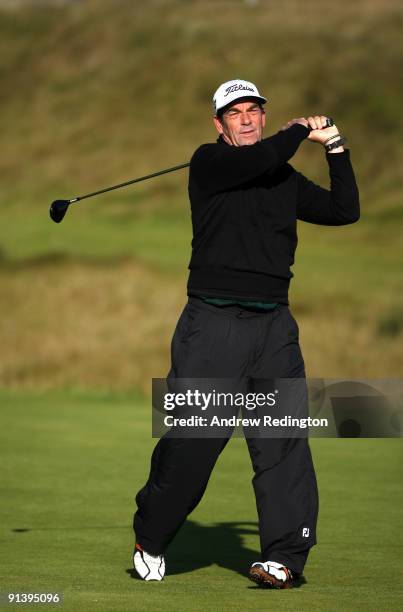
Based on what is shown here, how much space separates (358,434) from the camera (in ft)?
47.0

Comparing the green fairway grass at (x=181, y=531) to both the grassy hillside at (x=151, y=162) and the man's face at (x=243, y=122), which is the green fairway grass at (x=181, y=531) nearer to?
the man's face at (x=243, y=122)

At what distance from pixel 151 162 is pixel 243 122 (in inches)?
2816

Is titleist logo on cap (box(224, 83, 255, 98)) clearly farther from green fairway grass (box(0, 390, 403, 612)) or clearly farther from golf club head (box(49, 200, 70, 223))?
green fairway grass (box(0, 390, 403, 612))

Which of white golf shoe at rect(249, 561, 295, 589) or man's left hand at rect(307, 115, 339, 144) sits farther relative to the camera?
man's left hand at rect(307, 115, 339, 144)

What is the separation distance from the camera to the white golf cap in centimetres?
693

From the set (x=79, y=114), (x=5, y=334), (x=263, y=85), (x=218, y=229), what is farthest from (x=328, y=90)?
(x=218, y=229)

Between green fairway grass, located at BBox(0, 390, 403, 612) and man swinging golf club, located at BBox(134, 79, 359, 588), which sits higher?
man swinging golf club, located at BBox(134, 79, 359, 588)

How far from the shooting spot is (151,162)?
78188mm

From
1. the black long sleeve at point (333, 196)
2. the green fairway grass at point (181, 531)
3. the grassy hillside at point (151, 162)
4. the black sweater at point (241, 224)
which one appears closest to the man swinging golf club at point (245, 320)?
the black sweater at point (241, 224)

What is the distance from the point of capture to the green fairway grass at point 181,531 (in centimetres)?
666

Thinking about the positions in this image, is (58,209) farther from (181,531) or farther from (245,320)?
(181,531)

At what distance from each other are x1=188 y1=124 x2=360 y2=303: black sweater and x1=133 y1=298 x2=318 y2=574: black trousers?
0.39ft

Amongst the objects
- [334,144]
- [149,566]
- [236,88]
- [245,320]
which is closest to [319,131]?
[334,144]

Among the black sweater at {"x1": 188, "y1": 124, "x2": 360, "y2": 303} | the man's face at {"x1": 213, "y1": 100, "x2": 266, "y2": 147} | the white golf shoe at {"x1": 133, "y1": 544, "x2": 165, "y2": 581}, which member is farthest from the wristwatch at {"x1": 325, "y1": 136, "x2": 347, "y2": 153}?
the white golf shoe at {"x1": 133, "y1": 544, "x2": 165, "y2": 581}
